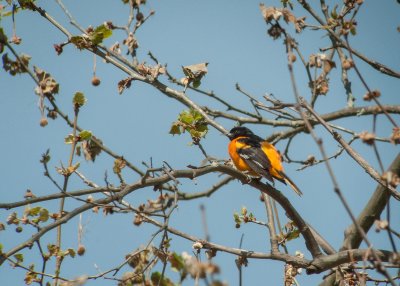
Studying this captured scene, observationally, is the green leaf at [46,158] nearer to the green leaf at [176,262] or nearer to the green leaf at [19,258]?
the green leaf at [19,258]

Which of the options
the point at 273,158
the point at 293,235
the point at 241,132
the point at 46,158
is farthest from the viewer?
the point at 241,132

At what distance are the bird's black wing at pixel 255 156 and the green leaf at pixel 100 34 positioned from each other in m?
2.12

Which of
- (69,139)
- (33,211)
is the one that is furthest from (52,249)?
(69,139)

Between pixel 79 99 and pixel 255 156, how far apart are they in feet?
9.44

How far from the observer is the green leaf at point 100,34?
4.68 metres

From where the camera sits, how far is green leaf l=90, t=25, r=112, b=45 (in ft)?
15.4

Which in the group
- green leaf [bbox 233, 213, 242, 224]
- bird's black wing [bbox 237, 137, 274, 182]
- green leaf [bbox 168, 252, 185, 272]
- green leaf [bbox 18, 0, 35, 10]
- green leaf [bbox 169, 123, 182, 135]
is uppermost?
green leaf [bbox 18, 0, 35, 10]

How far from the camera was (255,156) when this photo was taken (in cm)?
639

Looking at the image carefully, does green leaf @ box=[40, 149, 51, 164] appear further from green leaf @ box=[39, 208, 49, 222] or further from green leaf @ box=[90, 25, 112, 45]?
green leaf @ box=[90, 25, 112, 45]

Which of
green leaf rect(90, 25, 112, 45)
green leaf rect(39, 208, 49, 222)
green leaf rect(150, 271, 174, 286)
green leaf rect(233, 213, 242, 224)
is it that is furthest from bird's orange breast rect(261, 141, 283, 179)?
green leaf rect(150, 271, 174, 286)

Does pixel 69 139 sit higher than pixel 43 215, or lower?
higher

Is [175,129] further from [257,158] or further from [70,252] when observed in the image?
[257,158]

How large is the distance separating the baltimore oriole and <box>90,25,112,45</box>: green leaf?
6.13 ft

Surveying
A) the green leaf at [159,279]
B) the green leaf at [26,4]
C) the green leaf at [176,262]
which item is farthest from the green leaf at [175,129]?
the green leaf at [176,262]
